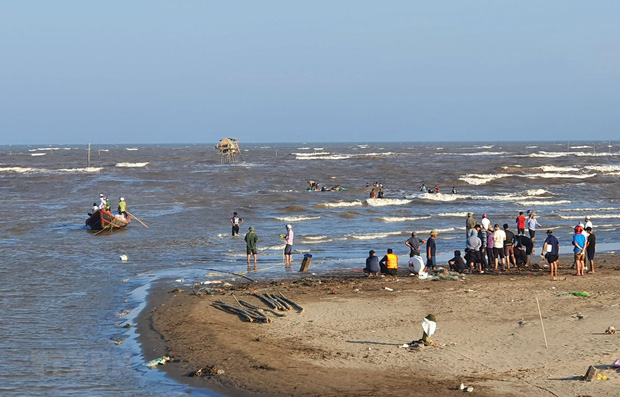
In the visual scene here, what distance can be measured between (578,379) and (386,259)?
8.59 metres

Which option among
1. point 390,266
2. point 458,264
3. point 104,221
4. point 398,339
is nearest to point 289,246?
point 390,266

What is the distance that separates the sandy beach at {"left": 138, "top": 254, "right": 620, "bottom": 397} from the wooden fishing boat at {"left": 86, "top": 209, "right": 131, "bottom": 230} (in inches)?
543

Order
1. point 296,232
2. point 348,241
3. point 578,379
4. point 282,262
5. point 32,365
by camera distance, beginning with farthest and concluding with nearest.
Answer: point 296,232
point 348,241
point 282,262
point 32,365
point 578,379

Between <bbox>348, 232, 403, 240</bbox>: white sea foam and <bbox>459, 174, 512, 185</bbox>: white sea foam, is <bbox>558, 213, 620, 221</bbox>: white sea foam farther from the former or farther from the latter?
<bbox>459, 174, 512, 185</bbox>: white sea foam

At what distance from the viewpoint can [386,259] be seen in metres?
17.8

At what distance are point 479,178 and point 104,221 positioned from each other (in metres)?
39.9

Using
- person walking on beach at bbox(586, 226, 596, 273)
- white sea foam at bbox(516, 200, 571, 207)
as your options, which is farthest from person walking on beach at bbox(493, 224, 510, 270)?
white sea foam at bbox(516, 200, 571, 207)

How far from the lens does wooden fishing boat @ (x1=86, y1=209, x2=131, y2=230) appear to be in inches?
1168

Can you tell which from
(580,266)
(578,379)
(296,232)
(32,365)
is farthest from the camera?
(296,232)

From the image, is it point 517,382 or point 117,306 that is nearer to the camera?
point 517,382

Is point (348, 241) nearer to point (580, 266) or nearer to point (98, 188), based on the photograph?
point (580, 266)

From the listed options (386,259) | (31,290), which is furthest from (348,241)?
(31,290)

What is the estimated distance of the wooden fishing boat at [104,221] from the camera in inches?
1168

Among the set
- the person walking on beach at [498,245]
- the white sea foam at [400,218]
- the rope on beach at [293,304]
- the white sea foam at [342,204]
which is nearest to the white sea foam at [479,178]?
the white sea foam at [342,204]
